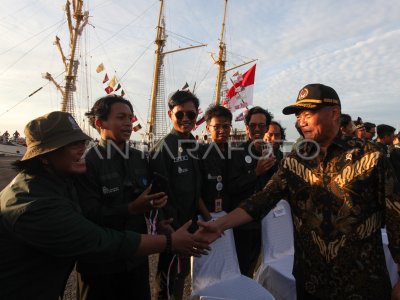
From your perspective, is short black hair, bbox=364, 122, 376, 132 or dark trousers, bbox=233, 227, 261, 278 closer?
dark trousers, bbox=233, 227, 261, 278

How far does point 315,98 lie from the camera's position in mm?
1873

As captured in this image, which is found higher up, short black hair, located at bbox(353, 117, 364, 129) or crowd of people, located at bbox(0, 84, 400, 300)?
short black hair, located at bbox(353, 117, 364, 129)

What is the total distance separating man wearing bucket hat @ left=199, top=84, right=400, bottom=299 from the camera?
1708 mm

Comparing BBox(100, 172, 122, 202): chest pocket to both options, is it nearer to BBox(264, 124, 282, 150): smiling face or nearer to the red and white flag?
BBox(264, 124, 282, 150): smiling face

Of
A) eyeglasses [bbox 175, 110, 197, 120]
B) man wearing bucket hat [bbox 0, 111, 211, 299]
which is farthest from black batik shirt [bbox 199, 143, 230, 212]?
man wearing bucket hat [bbox 0, 111, 211, 299]

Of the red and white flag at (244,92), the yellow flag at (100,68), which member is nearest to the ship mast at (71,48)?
the yellow flag at (100,68)

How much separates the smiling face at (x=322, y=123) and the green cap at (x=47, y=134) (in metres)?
1.50

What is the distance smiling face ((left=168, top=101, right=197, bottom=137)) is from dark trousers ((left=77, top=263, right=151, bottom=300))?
1.43m

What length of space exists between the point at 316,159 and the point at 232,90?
25240 mm

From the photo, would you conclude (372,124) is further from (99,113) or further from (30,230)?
(30,230)

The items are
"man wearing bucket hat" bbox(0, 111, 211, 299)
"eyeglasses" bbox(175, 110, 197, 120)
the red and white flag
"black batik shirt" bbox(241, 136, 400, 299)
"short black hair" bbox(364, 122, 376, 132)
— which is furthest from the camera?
the red and white flag

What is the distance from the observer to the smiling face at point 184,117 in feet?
10.5

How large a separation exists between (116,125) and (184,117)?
79cm

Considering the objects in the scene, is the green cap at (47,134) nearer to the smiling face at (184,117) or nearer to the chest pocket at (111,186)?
the chest pocket at (111,186)
